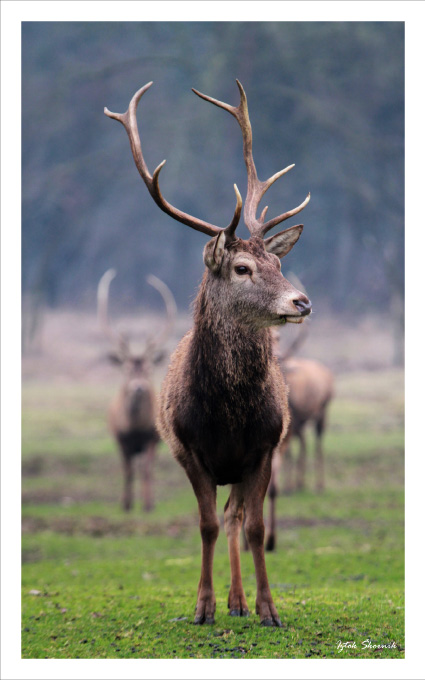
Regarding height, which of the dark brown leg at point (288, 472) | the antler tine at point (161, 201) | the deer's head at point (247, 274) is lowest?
the dark brown leg at point (288, 472)

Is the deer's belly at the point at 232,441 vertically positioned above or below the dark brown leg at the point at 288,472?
above

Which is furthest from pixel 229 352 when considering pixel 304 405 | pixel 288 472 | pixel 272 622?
pixel 288 472

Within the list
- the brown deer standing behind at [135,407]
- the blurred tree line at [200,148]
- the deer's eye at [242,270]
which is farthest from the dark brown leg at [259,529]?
the blurred tree line at [200,148]

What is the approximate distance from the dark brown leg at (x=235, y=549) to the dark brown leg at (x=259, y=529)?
255mm

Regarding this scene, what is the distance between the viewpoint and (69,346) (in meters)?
30.8

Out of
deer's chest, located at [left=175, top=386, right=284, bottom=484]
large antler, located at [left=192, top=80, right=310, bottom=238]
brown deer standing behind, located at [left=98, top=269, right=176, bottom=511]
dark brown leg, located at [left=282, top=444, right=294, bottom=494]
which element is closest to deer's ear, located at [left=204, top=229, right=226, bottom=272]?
large antler, located at [left=192, top=80, right=310, bottom=238]

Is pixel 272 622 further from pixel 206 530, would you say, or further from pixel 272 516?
pixel 272 516

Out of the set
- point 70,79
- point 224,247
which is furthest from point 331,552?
point 70,79

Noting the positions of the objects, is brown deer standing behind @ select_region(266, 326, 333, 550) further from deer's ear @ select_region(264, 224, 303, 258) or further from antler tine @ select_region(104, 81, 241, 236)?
antler tine @ select_region(104, 81, 241, 236)

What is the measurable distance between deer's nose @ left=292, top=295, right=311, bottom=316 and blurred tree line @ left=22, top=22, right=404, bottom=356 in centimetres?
2414

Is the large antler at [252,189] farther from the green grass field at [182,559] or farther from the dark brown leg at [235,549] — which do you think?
the green grass field at [182,559]

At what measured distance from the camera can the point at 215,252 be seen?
5473 mm

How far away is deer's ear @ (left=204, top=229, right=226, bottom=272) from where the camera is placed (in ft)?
17.7

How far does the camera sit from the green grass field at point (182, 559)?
223 inches
